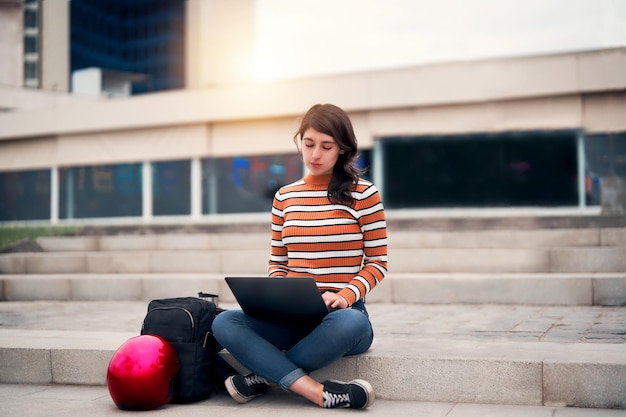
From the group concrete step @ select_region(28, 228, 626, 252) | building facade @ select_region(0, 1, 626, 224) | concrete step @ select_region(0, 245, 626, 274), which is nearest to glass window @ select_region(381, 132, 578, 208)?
building facade @ select_region(0, 1, 626, 224)

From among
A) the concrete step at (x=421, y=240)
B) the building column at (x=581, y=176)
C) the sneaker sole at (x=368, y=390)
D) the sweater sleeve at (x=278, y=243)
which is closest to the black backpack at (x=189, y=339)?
the sweater sleeve at (x=278, y=243)

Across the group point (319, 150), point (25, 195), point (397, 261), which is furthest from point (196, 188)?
point (319, 150)

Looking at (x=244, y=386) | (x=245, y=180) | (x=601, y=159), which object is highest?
(x=601, y=159)

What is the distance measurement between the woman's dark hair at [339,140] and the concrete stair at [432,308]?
3.14 feet

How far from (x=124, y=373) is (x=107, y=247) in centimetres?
874

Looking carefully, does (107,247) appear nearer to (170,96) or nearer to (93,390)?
(93,390)

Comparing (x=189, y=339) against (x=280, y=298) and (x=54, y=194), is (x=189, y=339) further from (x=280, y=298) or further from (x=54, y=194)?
(x=54, y=194)

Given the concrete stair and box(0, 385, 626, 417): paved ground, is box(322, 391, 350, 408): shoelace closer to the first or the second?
box(0, 385, 626, 417): paved ground

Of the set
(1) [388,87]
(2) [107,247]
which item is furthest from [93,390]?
(1) [388,87]

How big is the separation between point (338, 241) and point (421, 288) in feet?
14.1

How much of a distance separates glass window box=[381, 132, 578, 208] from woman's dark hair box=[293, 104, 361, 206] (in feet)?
45.1

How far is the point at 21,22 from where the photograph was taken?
2343 inches

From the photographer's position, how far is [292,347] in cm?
394

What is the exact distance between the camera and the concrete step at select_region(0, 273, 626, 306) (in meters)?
7.51
